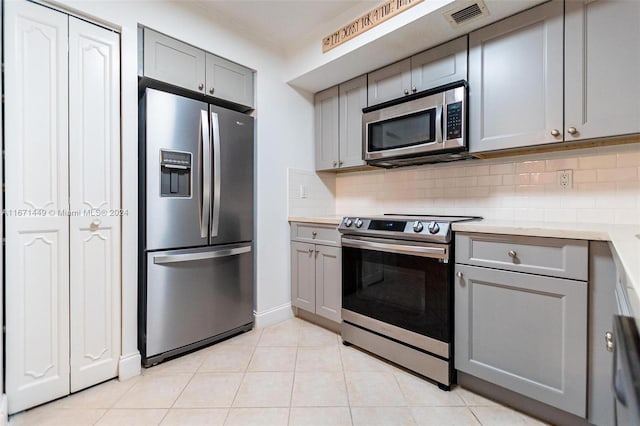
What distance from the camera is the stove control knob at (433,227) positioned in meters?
1.66

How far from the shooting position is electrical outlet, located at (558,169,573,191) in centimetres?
177

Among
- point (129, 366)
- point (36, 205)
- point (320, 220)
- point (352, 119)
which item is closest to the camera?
point (36, 205)

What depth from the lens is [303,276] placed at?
258cm

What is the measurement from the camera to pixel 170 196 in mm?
1935

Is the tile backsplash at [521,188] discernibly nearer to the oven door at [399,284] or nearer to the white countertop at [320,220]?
the white countertop at [320,220]

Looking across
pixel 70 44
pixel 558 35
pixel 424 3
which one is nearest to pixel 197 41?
pixel 70 44

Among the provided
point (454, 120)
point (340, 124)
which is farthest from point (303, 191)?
point (454, 120)

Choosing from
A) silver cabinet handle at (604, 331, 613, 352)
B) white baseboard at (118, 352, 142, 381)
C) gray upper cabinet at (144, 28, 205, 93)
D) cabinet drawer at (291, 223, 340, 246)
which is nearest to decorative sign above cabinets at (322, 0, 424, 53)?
gray upper cabinet at (144, 28, 205, 93)

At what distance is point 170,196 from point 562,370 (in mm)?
2294

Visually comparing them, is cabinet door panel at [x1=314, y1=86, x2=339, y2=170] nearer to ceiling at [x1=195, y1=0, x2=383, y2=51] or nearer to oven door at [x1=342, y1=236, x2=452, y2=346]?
ceiling at [x1=195, y1=0, x2=383, y2=51]

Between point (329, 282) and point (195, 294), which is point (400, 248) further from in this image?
point (195, 294)

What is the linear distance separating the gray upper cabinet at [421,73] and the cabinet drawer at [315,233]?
108 centimetres

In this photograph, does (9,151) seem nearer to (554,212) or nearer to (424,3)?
(424,3)

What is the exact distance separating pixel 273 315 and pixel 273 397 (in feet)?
3.26
